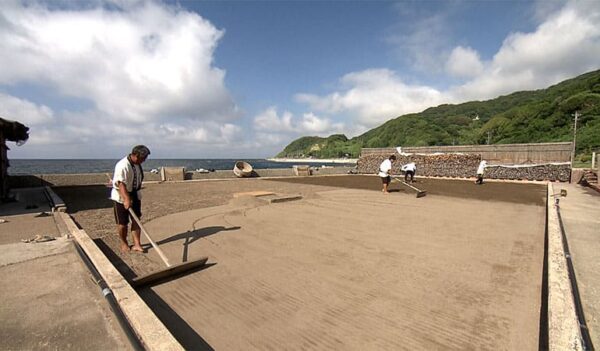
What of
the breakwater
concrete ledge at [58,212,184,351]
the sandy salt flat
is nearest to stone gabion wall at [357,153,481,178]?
the breakwater

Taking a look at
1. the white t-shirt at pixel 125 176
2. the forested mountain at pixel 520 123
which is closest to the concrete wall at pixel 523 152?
the forested mountain at pixel 520 123

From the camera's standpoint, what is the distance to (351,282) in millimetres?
3445

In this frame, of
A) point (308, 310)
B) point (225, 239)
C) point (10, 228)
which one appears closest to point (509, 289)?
point (308, 310)

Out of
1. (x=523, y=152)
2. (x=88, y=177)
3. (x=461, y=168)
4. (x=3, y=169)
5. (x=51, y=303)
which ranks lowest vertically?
(x=51, y=303)

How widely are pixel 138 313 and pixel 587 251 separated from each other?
256 inches

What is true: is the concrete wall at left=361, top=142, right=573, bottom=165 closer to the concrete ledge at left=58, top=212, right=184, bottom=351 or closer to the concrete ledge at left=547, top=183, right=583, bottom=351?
the concrete ledge at left=547, top=183, right=583, bottom=351

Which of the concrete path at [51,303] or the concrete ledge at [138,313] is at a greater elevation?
the concrete ledge at [138,313]

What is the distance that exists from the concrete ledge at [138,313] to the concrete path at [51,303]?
13 cm

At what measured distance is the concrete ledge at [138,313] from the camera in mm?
2092

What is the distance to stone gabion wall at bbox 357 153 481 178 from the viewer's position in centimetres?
2259

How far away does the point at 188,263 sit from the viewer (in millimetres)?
3746

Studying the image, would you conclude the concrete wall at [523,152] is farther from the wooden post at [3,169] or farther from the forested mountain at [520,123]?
the wooden post at [3,169]

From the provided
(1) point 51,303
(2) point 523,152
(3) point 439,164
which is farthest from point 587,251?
(3) point 439,164

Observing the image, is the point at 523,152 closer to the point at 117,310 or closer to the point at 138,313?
the point at 138,313
